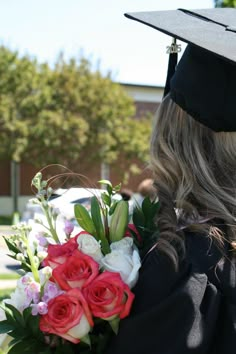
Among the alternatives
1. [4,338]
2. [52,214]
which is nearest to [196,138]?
[52,214]

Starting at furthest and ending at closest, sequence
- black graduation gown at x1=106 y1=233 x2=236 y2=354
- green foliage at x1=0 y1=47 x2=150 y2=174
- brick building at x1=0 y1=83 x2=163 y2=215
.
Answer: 1. brick building at x1=0 y1=83 x2=163 y2=215
2. green foliage at x1=0 y1=47 x2=150 y2=174
3. black graduation gown at x1=106 y1=233 x2=236 y2=354

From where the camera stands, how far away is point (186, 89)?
1.73 meters

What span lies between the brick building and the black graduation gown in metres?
26.9

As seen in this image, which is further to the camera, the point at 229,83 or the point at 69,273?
the point at 229,83

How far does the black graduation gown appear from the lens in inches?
57.6

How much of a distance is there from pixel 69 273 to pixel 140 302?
0.20 m

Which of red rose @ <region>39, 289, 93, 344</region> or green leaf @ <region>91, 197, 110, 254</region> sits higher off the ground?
green leaf @ <region>91, 197, 110, 254</region>

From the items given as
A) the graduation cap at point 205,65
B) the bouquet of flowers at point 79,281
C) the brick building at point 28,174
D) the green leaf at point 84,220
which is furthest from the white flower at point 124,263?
the brick building at point 28,174

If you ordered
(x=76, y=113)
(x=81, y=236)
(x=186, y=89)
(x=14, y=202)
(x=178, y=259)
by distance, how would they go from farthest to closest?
(x=14, y=202) → (x=76, y=113) → (x=186, y=89) → (x=81, y=236) → (x=178, y=259)

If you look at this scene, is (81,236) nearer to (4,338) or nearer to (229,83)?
(4,338)

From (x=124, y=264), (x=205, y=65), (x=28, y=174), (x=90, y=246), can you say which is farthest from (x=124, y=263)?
(x=28, y=174)

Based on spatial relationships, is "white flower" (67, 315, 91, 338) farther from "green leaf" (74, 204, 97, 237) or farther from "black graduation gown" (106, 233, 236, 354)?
"green leaf" (74, 204, 97, 237)

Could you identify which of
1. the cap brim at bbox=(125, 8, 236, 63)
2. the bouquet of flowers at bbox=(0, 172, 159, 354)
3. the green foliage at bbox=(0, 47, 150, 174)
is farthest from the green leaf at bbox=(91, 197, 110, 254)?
the green foliage at bbox=(0, 47, 150, 174)

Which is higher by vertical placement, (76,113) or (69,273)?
(69,273)
